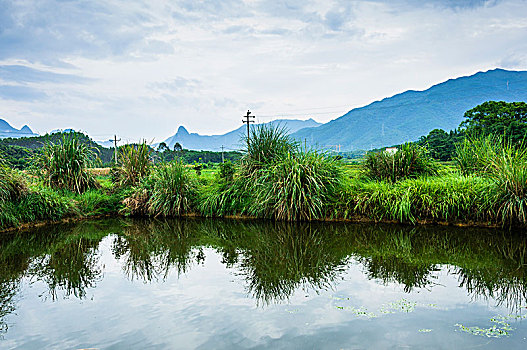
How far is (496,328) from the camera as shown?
3.49m

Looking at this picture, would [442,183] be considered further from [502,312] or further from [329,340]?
[329,340]

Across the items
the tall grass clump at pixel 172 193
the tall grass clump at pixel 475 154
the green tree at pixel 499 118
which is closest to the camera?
the tall grass clump at pixel 475 154

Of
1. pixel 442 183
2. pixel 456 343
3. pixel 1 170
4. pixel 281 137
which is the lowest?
pixel 456 343

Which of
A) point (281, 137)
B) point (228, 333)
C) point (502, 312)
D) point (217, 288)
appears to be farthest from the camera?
point (281, 137)

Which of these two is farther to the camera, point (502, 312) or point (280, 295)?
point (280, 295)

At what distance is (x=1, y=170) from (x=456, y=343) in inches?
360

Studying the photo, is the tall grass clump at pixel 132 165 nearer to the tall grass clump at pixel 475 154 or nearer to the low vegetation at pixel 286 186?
the low vegetation at pixel 286 186

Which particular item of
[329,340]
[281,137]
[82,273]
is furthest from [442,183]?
[82,273]

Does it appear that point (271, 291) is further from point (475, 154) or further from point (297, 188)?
point (475, 154)

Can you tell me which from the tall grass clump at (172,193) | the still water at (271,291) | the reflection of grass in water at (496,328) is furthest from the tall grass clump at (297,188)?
the reflection of grass in water at (496,328)

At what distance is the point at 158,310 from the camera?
13.5 feet

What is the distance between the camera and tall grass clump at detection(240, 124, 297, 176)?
10.0 meters

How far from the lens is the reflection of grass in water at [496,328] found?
3.39m

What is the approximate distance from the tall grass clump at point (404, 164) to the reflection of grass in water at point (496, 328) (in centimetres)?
600
